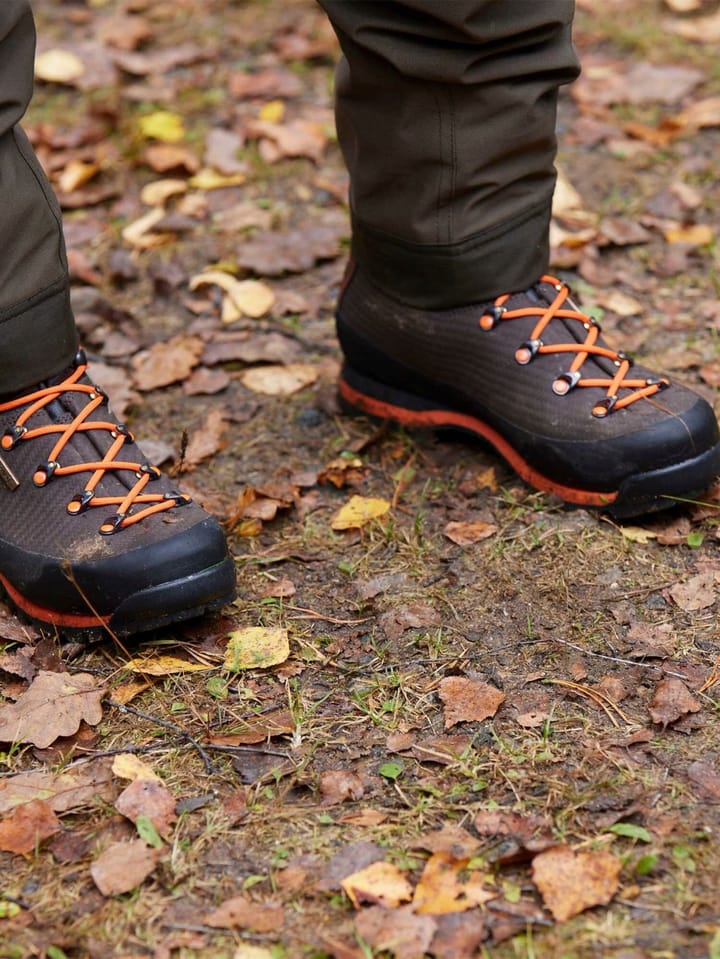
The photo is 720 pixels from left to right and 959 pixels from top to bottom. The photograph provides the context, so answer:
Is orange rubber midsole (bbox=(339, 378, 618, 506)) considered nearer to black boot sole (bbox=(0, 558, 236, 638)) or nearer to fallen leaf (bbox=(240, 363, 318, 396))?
fallen leaf (bbox=(240, 363, 318, 396))

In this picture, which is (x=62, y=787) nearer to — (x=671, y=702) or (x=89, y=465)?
(x=89, y=465)

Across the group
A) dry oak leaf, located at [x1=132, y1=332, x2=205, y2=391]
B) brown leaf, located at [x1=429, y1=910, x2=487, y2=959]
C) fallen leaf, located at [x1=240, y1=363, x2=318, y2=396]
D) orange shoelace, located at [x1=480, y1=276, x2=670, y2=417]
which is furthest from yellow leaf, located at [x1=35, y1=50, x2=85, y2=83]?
brown leaf, located at [x1=429, y1=910, x2=487, y2=959]

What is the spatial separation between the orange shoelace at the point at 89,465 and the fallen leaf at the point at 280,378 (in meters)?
0.65

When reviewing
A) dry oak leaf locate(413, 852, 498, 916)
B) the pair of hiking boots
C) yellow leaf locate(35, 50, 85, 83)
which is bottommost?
dry oak leaf locate(413, 852, 498, 916)

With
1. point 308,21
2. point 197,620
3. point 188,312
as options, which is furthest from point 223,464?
point 308,21

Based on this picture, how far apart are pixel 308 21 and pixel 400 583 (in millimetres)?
2867

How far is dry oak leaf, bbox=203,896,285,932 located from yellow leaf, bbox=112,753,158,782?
0.24 meters

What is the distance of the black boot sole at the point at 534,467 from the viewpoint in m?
1.88

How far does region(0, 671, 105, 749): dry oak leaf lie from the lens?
1.56 m

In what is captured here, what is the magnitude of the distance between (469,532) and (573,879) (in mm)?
753

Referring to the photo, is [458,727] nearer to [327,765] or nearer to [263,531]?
[327,765]

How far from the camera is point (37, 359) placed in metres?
1.78

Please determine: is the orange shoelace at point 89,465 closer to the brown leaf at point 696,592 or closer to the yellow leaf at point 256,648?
the yellow leaf at point 256,648

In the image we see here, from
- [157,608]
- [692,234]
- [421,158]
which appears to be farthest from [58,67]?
[157,608]
